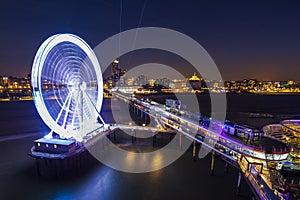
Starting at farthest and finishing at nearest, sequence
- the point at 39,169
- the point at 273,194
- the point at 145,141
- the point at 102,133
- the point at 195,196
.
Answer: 1. the point at 145,141
2. the point at 102,133
3. the point at 39,169
4. the point at 195,196
5. the point at 273,194

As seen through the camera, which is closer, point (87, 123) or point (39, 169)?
point (39, 169)

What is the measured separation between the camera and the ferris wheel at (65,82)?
1538cm

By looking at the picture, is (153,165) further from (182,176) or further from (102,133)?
(102,133)

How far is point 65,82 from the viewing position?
19.8m

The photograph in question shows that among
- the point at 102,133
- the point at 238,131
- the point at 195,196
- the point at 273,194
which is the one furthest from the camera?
the point at 102,133

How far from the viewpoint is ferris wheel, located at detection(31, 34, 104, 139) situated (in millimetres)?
15375

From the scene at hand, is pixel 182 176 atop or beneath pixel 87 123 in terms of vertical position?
beneath

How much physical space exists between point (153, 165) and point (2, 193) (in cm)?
1240

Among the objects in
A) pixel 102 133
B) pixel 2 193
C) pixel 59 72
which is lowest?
pixel 2 193

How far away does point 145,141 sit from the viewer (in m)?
25.3

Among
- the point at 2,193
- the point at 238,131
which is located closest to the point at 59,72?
the point at 2,193

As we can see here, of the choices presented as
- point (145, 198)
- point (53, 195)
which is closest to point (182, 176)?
point (145, 198)

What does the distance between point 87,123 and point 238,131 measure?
16891 millimetres

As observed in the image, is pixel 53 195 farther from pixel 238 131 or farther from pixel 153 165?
pixel 238 131
